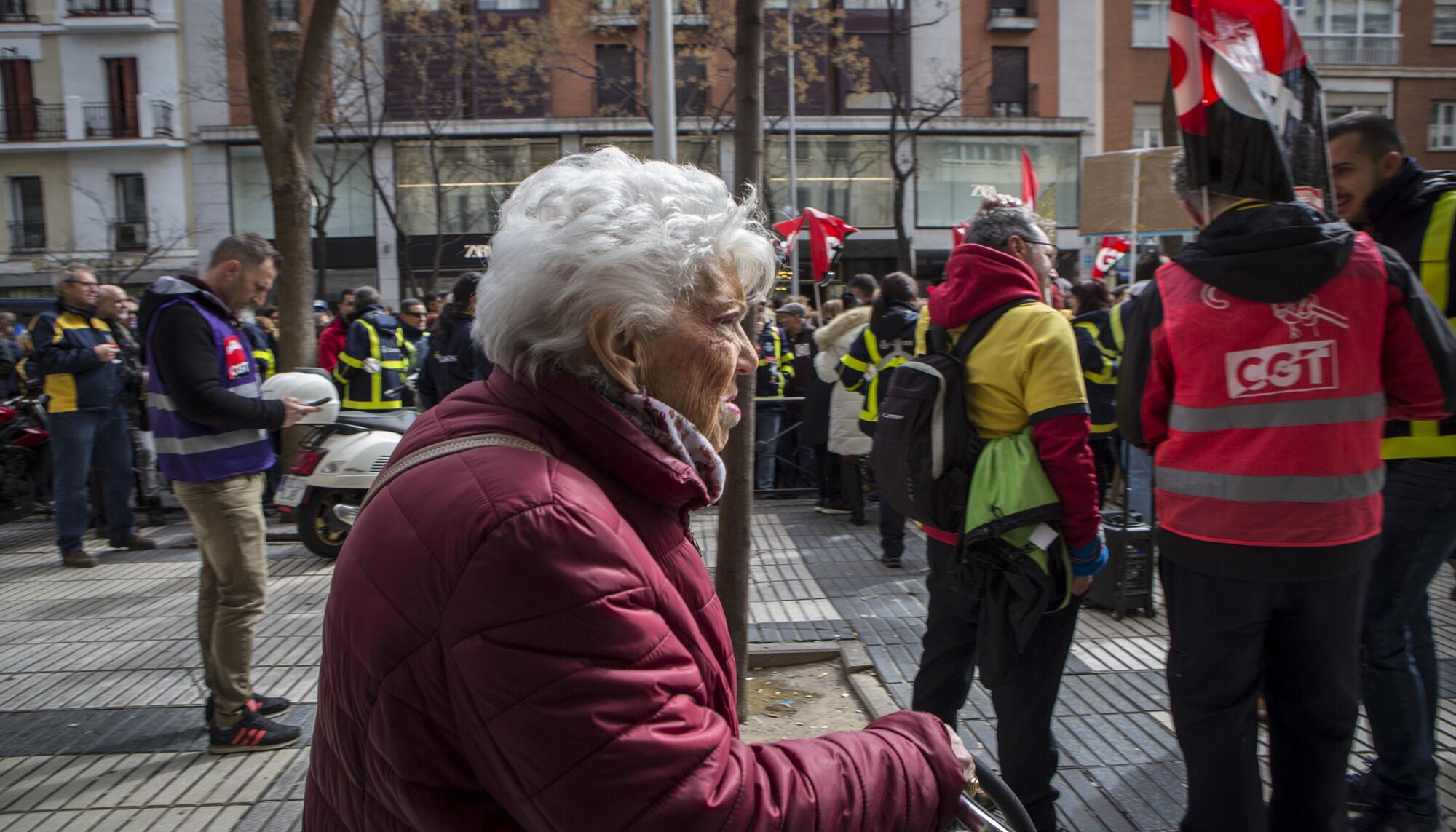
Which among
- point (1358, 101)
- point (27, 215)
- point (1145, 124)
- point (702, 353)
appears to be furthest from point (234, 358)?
point (1358, 101)

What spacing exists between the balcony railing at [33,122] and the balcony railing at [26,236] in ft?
9.02

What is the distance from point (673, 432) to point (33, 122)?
3954 cm

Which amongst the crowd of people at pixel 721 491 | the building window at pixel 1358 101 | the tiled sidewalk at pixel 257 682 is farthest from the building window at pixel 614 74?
the crowd of people at pixel 721 491

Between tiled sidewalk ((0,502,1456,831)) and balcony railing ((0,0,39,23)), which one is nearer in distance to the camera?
tiled sidewalk ((0,502,1456,831))

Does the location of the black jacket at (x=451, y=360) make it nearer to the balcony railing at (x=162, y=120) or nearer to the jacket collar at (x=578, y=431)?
the jacket collar at (x=578, y=431)

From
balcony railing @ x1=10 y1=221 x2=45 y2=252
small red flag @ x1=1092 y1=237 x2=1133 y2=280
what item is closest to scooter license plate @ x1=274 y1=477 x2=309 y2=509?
small red flag @ x1=1092 y1=237 x2=1133 y2=280

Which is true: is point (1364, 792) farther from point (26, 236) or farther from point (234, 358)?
point (26, 236)

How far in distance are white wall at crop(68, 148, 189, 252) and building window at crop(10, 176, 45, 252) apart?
5.03 feet

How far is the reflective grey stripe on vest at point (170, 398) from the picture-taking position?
4.09 metres

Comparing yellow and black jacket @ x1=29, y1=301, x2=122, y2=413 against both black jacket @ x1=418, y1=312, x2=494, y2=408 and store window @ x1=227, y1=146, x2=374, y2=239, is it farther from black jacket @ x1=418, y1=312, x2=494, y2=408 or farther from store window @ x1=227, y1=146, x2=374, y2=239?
store window @ x1=227, y1=146, x2=374, y2=239

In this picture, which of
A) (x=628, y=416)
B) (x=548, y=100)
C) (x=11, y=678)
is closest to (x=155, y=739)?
(x=11, y=678)

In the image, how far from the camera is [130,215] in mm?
32062

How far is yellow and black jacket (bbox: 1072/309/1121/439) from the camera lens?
24.5 ft

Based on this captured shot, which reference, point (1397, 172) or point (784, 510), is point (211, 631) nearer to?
point (1397, 172)
